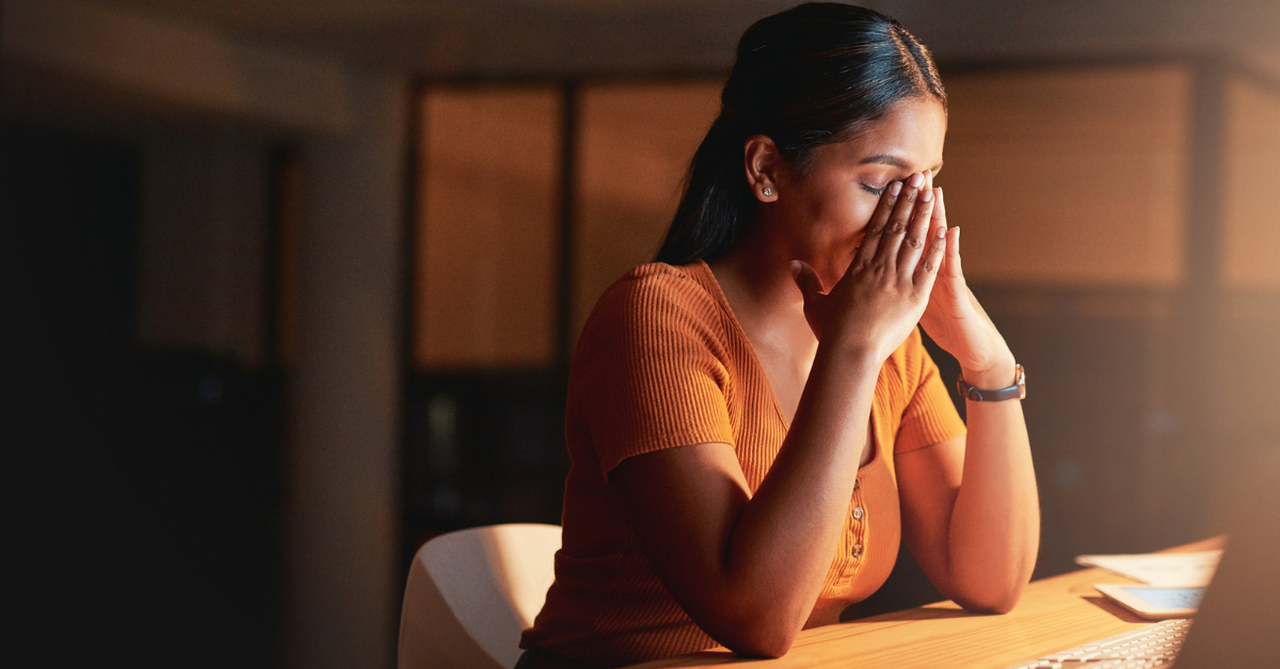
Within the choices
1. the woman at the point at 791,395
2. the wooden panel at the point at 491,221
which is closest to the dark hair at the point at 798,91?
the woman at the point at 791,395

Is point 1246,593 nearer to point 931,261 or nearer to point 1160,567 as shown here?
point 931,261

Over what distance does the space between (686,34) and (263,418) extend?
2.01m

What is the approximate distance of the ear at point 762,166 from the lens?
1.09 meters

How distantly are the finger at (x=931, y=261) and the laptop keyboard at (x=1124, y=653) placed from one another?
37cm

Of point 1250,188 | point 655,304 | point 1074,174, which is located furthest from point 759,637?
point 1250,188

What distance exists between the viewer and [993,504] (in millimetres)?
1144

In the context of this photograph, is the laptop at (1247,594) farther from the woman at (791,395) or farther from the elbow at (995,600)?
the elbow at (995,600)

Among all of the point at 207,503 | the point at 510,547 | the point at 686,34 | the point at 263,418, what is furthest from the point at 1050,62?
the point at 207,503

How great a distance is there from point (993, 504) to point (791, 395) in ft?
0.94

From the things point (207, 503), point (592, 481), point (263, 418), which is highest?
point (592, 481)

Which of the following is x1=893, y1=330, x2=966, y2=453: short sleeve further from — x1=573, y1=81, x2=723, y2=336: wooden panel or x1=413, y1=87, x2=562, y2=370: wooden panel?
x1=413, y1=87, x2=562, y2=370: wooden panel

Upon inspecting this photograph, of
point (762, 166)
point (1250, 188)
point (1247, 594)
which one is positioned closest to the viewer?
point (1247, 594)

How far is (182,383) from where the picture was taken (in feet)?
10.6

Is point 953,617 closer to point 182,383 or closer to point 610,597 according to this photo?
point 610,597
